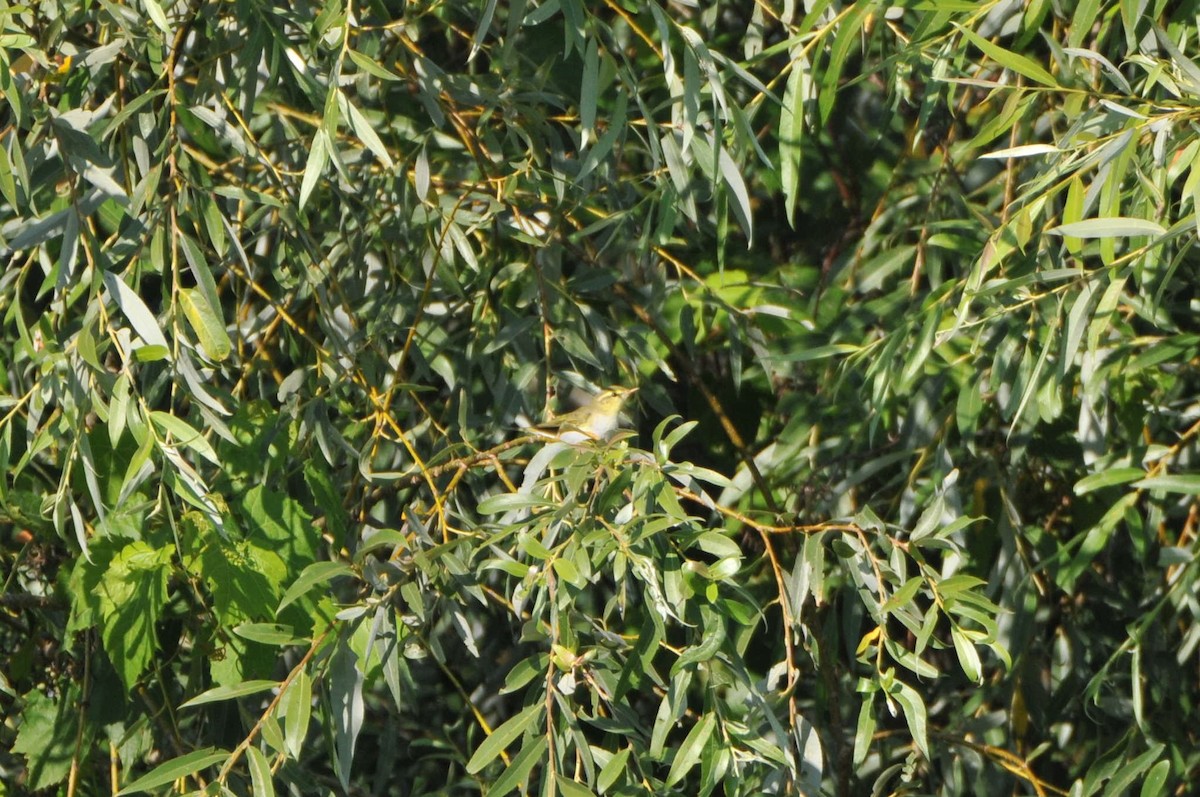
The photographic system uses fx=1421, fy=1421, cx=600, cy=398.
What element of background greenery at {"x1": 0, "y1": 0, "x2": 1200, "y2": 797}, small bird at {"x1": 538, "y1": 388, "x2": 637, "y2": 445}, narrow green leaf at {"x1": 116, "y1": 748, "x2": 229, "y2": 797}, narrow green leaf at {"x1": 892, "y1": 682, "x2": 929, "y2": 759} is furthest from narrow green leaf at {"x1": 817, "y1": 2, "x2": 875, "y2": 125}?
narrow green leaf at {"x1": 116, "y1": 748, "x2": 229, "y2": 797}

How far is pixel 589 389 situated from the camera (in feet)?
7.41

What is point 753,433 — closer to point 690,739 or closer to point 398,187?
point 398,187

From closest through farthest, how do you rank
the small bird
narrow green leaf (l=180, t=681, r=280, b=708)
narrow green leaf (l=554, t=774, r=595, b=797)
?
narrow green leaf (l=554, t=774, r=595, b=797) < narrow green leaf (l=180, t=681, r=280, b=708) < the small bird

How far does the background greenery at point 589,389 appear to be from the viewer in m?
1.73

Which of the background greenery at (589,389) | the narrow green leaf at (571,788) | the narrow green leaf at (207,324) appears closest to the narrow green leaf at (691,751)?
the background greenery at (589,389)

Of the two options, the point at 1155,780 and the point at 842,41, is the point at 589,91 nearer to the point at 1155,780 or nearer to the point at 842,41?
the point at 842,41

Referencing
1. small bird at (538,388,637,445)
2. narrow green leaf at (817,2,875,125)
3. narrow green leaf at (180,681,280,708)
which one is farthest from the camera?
small bird at (538,388,637,445)

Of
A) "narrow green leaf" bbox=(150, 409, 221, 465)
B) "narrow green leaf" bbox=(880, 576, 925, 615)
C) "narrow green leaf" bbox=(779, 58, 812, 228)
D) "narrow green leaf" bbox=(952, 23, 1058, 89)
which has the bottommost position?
"narrow green leaf" bbox=(880, 576, 925, 615)

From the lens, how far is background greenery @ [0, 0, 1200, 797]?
5.67 feet

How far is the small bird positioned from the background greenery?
6cm

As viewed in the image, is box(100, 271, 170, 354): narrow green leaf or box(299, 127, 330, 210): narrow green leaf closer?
box(100, 271, 170, 354): narrow green leaf

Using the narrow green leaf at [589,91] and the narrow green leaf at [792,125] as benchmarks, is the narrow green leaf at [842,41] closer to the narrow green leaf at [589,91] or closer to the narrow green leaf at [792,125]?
the narrow green leaf at [792,125]

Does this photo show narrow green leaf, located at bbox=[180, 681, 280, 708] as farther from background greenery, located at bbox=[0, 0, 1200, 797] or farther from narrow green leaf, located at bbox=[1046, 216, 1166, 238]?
narrow green leaf, located at bbox=[1046, 216, 1166, 238]

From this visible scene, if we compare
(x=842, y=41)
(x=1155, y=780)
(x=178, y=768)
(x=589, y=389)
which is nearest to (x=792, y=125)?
(x=842, y=41)
